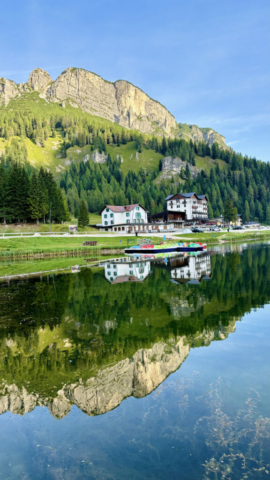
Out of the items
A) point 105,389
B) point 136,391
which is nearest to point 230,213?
point 136,391

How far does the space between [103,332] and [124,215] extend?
115408mm

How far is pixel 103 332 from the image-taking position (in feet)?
52.5

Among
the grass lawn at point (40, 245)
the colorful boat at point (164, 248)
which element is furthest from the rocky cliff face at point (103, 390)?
the colorful boat at point (164, 248)

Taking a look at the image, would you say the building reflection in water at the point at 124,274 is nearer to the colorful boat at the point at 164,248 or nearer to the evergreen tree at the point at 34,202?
the colorful boat at the point at 164,248

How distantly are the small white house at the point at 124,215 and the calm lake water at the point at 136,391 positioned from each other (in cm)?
10759

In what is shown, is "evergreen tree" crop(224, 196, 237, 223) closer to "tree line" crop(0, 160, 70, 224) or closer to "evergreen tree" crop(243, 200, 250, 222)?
"evergreen tree" crop(243, 200, 250, 222)

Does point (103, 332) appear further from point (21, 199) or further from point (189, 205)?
point (189, 205)

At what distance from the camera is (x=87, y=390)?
1025 centimetres

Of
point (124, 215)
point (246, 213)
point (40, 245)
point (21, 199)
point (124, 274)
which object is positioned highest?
point (21, 199)

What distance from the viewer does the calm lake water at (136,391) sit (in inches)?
282

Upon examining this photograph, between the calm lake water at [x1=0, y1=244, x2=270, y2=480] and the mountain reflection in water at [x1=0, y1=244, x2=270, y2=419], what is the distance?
0.19 ft

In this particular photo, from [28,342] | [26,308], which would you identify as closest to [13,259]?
[26,308]

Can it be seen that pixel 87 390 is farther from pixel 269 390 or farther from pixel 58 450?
pixel 269 390

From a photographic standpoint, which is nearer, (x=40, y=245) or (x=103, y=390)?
(x=103, y=390)
